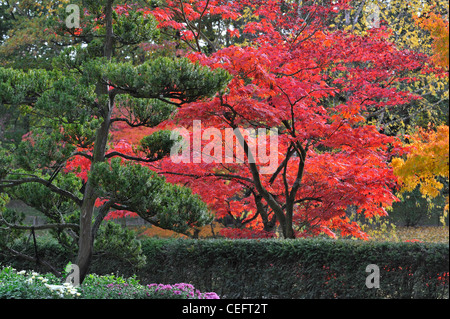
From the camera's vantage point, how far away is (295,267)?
638cm

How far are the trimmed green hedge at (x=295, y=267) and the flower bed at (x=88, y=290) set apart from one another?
123 centimetres

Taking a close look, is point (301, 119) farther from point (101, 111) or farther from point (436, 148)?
point (436, 148)

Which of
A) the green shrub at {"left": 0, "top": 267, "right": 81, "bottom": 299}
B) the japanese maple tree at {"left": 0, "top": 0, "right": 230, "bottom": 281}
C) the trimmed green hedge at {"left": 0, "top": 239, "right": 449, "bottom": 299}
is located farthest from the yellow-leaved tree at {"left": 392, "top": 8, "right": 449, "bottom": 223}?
the green shrub at {"left": 0, "top": 267, "right": 81, "bottom": 299}

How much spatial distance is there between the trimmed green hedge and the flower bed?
123 centimetres

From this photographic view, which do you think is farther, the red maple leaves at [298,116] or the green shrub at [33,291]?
the red maple leaves at [298,116]

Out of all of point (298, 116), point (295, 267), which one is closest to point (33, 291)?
point (295, 267)

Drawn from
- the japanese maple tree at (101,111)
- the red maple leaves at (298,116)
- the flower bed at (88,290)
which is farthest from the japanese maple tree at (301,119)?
the flower bed at (88,290)

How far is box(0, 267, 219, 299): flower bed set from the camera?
5.00 meters

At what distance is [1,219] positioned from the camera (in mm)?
6246

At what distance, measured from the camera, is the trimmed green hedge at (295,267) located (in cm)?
538

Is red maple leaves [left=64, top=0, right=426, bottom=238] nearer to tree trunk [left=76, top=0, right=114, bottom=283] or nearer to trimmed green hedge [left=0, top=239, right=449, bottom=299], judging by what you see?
tree trunk [left=76, top=0, right=114, bottom=283]

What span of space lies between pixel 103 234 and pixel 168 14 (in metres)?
4.09

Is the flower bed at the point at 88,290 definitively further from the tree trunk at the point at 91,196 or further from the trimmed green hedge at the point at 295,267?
the trimmed green hedge at the point at 295,267
